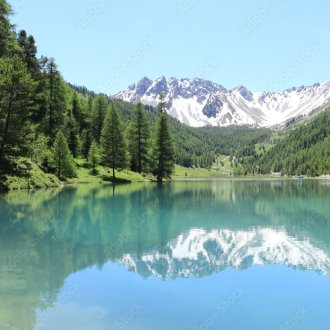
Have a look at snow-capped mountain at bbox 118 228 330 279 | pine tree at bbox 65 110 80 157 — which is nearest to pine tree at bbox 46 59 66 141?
pine tree at bbox 65 110 80 157

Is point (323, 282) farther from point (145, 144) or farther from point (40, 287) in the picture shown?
point (145, 144)

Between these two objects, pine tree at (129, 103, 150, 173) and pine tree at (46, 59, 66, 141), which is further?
pine tree at (129, 103, 150, 173)

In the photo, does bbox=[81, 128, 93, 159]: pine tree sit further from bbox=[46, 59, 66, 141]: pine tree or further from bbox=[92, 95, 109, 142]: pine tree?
bbox=[46, 59, 66, 141]: pine tree

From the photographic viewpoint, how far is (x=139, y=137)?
96.6 metres

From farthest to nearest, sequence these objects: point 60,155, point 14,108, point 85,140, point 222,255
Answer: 1. point 85,140
2. point 60,155
3. point 14,108
4. point 222,255

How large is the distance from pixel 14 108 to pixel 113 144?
140ft

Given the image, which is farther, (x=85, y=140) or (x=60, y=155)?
(x=85, y=140)

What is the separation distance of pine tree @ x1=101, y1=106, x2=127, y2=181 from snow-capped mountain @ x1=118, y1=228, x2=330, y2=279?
2577 inches

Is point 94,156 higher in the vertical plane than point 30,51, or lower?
lower

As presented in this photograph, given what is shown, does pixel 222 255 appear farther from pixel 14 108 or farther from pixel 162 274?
pixel 14 108

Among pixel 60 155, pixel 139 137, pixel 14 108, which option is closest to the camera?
pixel 14 108

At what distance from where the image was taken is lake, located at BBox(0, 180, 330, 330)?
1033 centimetres

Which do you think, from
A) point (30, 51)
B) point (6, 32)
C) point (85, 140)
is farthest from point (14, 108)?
point (85, 140)

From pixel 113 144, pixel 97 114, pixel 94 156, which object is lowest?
pixel 94 156
